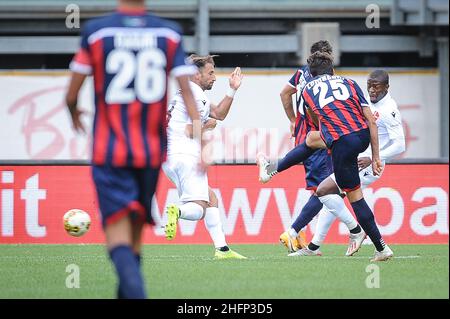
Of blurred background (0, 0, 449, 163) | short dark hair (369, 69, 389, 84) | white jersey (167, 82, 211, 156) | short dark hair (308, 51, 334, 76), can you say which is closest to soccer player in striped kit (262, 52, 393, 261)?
short dark hair (308, 51, 334, 76)

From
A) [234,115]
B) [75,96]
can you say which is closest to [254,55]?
[234,115]

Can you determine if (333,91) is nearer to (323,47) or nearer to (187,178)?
(323,47)

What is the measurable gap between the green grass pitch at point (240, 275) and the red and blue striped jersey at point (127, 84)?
2.05 metres

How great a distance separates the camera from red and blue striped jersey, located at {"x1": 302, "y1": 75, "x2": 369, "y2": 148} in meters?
10.6

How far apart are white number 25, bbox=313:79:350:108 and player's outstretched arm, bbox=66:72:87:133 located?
164 inches

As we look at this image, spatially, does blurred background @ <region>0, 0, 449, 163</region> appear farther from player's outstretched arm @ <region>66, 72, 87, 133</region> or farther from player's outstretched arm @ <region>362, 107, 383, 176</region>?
player's outstretched arm @ <region>66, 72, 87, 133</region>

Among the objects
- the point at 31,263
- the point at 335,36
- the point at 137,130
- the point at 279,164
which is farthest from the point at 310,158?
the point at 335,36

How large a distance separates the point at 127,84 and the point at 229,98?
498 centimetres

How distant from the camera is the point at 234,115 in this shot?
78.6 feet

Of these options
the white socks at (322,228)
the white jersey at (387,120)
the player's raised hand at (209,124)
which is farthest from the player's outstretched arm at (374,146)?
the white jersey at (387,120)

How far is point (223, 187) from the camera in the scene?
1470 centimetres

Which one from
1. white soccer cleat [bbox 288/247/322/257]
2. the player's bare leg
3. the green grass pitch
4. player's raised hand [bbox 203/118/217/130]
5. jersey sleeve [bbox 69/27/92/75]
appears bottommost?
the green grass pitch
